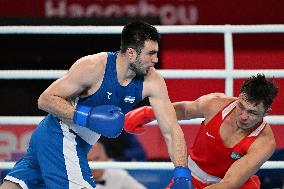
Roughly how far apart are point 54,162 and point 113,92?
0.45 meters

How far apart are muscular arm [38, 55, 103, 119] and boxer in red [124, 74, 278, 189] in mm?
606

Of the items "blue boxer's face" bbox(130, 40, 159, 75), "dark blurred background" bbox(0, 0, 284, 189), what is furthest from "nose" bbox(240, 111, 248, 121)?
"dark blurred background" bbox(0, 0, 284, 189)

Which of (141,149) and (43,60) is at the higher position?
(43,60)

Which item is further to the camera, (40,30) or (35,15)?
(35,15)

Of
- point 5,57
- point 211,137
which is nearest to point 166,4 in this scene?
point 5,57

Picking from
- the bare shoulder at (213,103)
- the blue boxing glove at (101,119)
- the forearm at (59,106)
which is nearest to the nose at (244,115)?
the bare shoulder at (213,103)

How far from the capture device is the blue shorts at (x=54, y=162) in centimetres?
378

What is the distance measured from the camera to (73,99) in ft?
12.7

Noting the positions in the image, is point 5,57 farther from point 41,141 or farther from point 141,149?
point 41,141

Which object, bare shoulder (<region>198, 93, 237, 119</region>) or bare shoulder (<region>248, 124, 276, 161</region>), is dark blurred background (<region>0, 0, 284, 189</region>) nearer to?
bare shoulder (<region>198, 93, 237, 119</region>)

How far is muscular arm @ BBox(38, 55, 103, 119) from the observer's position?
12.3 feet

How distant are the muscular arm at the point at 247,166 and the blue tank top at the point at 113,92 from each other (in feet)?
1.95

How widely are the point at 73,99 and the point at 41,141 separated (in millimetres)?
264

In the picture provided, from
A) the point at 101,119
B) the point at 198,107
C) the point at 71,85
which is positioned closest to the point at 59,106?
the point at 71,85
